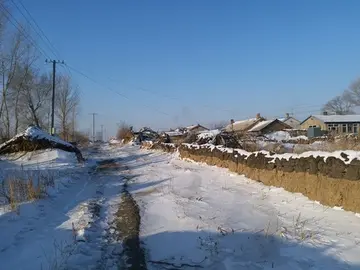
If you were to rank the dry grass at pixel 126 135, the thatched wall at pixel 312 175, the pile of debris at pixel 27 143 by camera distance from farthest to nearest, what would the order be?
1. the dry grass at pixel 126 135
2. the pile of debris at pixel 27 143
3. the thatched wall at pixel 312 175

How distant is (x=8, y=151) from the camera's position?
2416 centimetres

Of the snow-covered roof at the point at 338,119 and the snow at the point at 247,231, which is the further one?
the snow-covered roof at the point at 338,119

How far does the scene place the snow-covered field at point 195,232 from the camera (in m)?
5.60

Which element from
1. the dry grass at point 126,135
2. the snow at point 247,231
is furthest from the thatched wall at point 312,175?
the dry grass at point 126,135

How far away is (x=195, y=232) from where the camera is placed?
6945mm

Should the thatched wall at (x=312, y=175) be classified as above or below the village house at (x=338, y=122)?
below

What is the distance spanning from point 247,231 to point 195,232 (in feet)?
→ 3.05

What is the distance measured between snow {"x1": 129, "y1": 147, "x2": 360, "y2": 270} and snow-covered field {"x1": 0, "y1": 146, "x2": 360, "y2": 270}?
0.01m

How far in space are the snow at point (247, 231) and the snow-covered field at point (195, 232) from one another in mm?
15

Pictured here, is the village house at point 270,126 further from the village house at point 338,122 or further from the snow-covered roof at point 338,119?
the snow-covered roof at point 338,119

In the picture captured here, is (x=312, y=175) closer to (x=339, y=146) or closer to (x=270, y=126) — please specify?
(x=339, y=146)

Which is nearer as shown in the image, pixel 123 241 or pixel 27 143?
pixel 123 241

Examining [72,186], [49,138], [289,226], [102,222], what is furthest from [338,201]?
[49,138]

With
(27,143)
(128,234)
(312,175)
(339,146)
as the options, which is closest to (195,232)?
(128,234)
